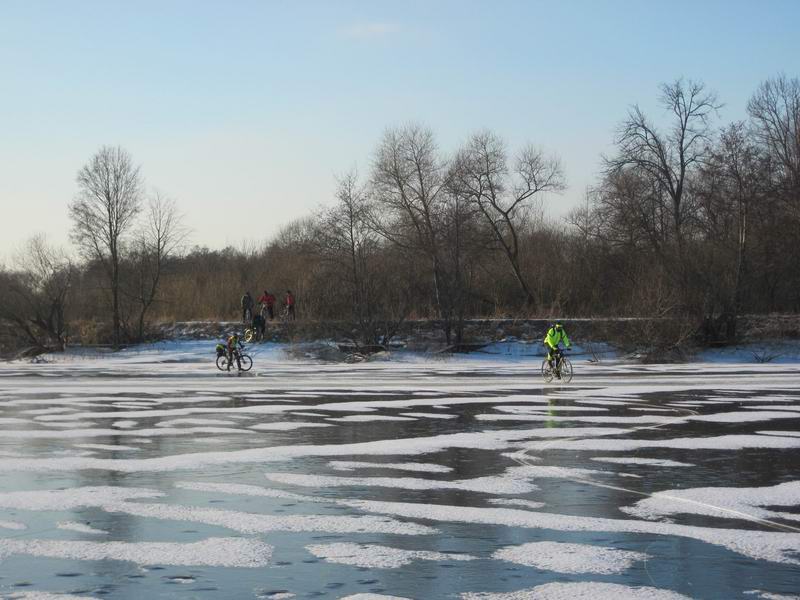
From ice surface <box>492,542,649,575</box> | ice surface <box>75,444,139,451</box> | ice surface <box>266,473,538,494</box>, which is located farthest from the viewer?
ice surface <box>75,444,139,451</box>

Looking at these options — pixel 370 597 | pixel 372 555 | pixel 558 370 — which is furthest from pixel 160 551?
pixel 558 370

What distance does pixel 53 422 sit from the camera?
18.1 meters

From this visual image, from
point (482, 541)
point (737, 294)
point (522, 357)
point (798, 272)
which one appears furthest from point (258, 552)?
point (798, 272)

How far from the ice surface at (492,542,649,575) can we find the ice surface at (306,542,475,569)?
41 centimetres

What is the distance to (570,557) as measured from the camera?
798cm

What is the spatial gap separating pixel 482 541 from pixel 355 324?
35.7 metres

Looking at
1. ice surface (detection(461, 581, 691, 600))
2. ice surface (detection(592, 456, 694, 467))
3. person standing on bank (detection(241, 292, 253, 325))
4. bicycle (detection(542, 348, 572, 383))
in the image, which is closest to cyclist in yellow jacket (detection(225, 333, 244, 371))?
bicycle (detection(542, 348, 572, 383))

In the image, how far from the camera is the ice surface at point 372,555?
7.87 m

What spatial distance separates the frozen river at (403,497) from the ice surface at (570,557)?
0.10 feet

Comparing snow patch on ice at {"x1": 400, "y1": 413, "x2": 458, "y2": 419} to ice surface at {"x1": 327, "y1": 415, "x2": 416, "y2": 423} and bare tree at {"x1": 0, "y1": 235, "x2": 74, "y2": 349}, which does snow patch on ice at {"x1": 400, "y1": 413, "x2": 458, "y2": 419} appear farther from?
bare tree at {"x1": 0, "y1": 235, "x2": 74, "y2": 349}

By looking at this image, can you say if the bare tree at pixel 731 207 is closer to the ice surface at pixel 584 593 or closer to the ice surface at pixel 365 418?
the ice surface at pixel 365 418

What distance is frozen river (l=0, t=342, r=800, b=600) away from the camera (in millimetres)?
7441

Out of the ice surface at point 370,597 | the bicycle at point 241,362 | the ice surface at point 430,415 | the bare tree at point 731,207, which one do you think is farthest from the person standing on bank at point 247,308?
the ice surface at point 370,597

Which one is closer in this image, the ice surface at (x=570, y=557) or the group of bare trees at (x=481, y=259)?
the ice surface at (x=570, y=557)
